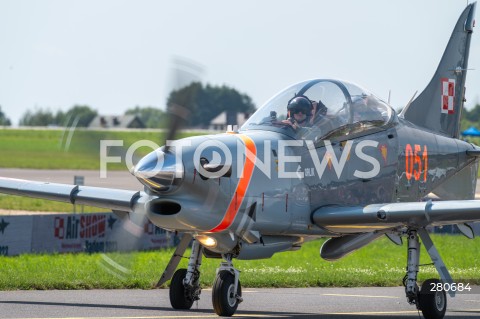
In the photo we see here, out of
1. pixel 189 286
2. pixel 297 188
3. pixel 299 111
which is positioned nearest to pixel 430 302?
pixel 297 188

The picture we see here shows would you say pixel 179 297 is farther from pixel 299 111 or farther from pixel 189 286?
pixel 299 111

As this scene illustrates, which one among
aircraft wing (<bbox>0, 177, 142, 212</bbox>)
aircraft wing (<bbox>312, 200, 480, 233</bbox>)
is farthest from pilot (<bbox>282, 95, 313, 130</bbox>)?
aircraft wing (<bbox>0, 177, 142, 212</bbox>)

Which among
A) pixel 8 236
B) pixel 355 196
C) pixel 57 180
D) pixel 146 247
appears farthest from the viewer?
pixel 57 180

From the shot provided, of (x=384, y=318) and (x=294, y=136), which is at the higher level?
(x=294, y=136)

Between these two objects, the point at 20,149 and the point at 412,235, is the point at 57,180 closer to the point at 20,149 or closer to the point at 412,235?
the point at 20,149

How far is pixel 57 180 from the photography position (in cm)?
5072

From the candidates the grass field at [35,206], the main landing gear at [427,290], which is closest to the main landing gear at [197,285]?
the main landing gear at [427,290]

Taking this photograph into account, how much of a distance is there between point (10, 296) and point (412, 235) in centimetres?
631

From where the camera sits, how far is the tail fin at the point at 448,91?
61.7 feet

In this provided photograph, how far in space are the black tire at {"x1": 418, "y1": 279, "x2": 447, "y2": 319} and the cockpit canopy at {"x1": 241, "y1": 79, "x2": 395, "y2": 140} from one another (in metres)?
2.60

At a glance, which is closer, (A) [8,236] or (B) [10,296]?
(B) [10,296]

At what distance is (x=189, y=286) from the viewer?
1532 cm

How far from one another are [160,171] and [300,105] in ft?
10.1

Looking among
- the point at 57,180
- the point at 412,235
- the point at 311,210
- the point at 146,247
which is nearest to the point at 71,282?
the point at 311,210
